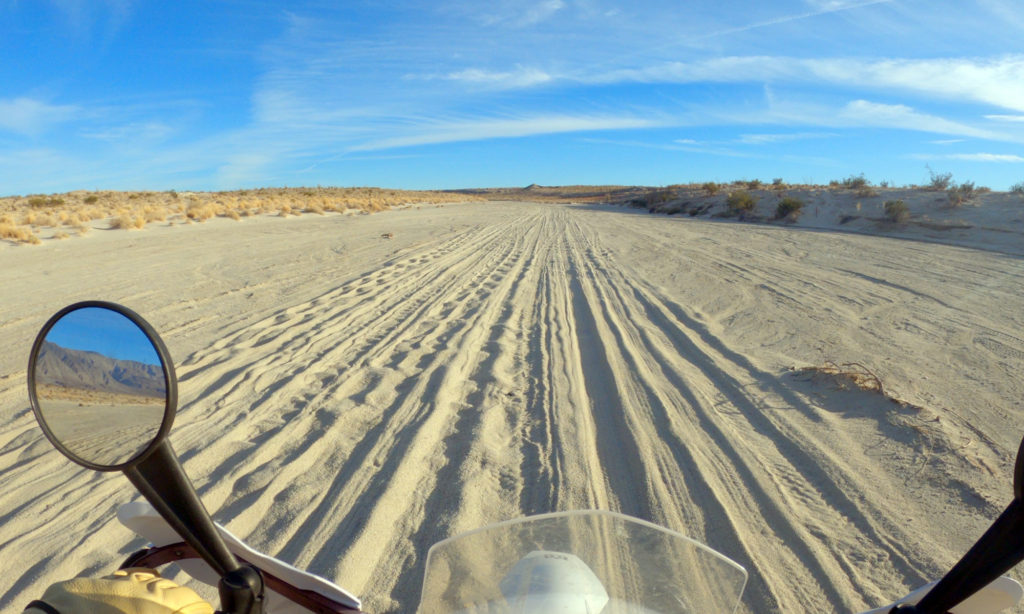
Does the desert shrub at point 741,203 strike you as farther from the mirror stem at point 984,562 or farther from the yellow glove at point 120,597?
the yellow glove at point 120,597

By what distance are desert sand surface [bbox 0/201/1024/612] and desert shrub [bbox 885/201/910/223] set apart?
11.0 meters

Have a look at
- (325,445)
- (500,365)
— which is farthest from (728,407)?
(325,445)

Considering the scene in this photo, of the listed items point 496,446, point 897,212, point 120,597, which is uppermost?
point 897,212

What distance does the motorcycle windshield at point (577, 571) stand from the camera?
148cm

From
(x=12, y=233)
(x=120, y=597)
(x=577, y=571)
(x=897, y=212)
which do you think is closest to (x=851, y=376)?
(x=577, y=571)

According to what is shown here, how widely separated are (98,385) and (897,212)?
2355 cm

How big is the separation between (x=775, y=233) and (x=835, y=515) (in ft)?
62.4

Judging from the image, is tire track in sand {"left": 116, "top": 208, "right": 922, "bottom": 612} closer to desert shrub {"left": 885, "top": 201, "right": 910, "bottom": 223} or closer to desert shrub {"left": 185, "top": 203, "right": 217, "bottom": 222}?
desert shrub {"left": 885, "top": 201, "right": 910, "bottom": 223}

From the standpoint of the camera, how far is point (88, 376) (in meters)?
1.60

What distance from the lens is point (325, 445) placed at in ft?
13.6

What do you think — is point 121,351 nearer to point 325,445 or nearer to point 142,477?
point 142,477

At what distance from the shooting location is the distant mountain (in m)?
1.52

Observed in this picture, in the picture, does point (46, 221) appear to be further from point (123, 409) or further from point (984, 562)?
point (984, 562)

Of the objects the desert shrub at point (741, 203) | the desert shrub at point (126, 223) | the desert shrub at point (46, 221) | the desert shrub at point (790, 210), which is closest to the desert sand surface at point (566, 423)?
the desert shrub at point (126, 223)
